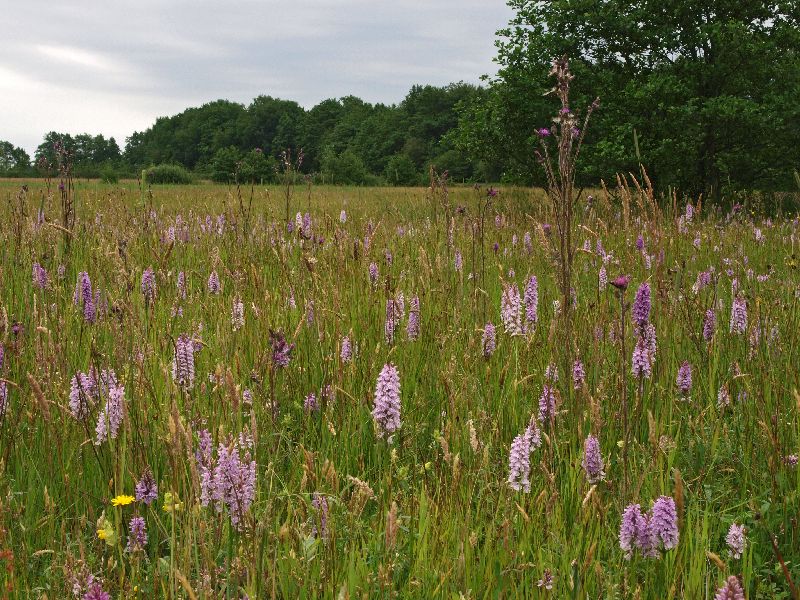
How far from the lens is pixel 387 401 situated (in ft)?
7.15

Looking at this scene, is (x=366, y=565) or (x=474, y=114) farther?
(x=474, y=114)

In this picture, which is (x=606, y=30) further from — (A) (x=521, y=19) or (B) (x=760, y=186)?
(B) (x=760, y=186)

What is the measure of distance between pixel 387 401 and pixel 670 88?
16.2 m

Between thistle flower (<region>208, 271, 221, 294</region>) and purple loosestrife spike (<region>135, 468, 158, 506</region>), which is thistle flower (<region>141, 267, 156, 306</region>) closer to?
thistle flower (<region>208, 271, 221, 294</region>)

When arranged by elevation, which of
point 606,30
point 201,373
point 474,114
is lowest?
point 201,373

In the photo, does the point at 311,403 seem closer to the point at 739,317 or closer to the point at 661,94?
the point at 739,317

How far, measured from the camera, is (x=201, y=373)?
3.06 metres

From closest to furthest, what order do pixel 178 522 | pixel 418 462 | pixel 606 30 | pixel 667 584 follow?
pixel 667 584, pixel 178 522, pixel 418 462, pixel 606 30

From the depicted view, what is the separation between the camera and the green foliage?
53.3ft

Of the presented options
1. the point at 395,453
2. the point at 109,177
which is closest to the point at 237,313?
the point at 395,453

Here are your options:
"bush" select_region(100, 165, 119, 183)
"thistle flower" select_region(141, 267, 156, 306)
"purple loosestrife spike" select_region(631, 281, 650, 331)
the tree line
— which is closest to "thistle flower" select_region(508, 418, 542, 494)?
"purple loosestrife spike" select_region(631, 281, 650, 331)

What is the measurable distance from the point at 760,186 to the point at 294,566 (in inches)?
865

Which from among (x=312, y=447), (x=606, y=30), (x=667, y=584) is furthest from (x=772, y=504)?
(x=606, y=30)

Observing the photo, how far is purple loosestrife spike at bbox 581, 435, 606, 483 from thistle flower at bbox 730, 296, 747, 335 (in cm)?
188
